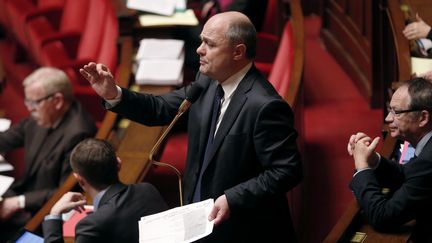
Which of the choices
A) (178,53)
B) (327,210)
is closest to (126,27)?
(178,53)

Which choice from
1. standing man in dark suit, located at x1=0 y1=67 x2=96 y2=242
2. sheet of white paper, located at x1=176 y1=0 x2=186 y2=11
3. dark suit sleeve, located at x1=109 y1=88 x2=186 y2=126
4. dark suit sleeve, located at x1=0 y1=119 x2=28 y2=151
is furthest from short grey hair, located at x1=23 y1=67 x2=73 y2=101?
dark suit sleeve, located at x1=109 y1=88 x2=186 y2=126

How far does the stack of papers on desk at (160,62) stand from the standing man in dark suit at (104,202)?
1.82 feet

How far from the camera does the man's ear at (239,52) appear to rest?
3.61 feet

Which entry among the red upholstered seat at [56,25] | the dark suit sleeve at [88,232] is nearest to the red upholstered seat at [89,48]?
the red upholstered seat at [56,25]

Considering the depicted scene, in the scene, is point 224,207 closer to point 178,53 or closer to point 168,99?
point 168,99

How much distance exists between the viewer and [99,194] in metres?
1.29

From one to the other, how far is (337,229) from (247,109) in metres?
0.23

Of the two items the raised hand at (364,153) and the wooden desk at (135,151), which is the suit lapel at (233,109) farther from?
the wooden desk at (135,151)

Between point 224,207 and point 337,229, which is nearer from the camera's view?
point 224,207

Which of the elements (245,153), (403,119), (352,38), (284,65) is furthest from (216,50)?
(352,38)

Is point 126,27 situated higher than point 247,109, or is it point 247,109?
point 247,109

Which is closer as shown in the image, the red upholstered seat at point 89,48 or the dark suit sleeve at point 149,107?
the dark suit sleeve at point 149,107

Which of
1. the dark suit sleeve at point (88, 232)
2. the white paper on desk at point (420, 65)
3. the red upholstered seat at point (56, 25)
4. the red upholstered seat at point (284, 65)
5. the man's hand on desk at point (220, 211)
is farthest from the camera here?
the red upholstered seat at point (56, 25)

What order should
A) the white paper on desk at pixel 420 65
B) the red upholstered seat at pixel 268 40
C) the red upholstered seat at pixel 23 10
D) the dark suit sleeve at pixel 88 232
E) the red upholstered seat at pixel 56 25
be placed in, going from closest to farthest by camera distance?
the dark suit sleeve at pixel 88 232, the white paper on desk at pixel 420 65, the red upholstered seat at pixel 268 40, the red upholstered seat at pixel 56 25, the red upholstered seat at pixel 23 10
